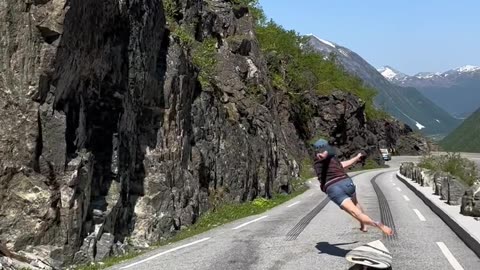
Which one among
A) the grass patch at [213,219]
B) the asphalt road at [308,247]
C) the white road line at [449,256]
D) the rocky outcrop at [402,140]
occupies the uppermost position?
the rocky outcrop at [402,140]

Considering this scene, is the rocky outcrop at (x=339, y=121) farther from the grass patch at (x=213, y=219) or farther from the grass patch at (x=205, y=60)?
the grass patch at (x=213, y=219)

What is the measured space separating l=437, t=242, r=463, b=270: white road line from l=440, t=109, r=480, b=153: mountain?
143570 mm

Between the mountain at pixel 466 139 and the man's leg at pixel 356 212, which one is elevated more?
the mountain at pixel 466 139

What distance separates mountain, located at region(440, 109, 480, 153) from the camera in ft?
496

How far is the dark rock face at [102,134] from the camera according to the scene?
1055cm

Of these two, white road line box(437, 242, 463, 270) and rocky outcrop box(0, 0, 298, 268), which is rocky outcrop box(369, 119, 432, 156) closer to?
rocky outcrop box(0, 0, 298, 268)

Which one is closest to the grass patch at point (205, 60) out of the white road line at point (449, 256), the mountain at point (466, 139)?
the white road line at point (449, 256)

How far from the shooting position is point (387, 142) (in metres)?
103

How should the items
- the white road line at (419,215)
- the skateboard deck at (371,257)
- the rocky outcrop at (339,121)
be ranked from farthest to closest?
1. the rocky outcrop at (339,121)
2. the white road line at (419,215)
3. the skateboard deck at (371,257)

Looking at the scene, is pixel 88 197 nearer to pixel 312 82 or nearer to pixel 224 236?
pixel 224 236

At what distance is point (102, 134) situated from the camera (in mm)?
13836

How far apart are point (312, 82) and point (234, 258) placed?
210 feet

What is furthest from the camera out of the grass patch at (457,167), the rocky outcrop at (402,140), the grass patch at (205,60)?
the rocky outcrop at (402,140)

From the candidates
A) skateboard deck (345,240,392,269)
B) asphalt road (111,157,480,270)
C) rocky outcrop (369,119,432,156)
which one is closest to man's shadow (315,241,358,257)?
asphalt road (111,157,480,270)
